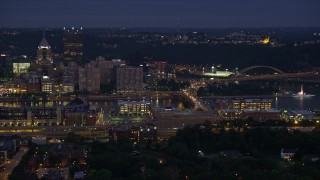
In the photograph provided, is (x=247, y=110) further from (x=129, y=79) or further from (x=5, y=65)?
(x=5, y=65)

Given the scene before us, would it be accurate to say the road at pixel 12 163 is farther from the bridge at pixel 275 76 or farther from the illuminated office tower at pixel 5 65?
the illuminated office tower at pixel 5 65

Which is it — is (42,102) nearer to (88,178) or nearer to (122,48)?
(88,178)

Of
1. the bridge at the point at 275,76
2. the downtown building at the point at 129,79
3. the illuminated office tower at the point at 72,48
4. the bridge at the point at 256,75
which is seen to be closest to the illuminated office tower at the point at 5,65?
the illuminated office tower at the point at 72,48

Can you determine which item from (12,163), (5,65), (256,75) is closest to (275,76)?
(256,75)

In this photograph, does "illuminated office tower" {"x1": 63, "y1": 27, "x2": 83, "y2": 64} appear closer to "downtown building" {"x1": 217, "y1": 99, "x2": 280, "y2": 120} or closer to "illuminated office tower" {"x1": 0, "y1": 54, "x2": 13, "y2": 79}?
"illuminated office tower" {"x1": 0, "y1": 54, "x2": 13, "y2": 79}

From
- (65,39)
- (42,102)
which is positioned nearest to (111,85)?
A: (42,102)

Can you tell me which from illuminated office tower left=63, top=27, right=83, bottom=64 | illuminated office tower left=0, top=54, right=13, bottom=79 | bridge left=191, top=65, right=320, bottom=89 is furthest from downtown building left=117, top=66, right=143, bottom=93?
illuminated office tower left=63, top=27, right=83, bottom=64
